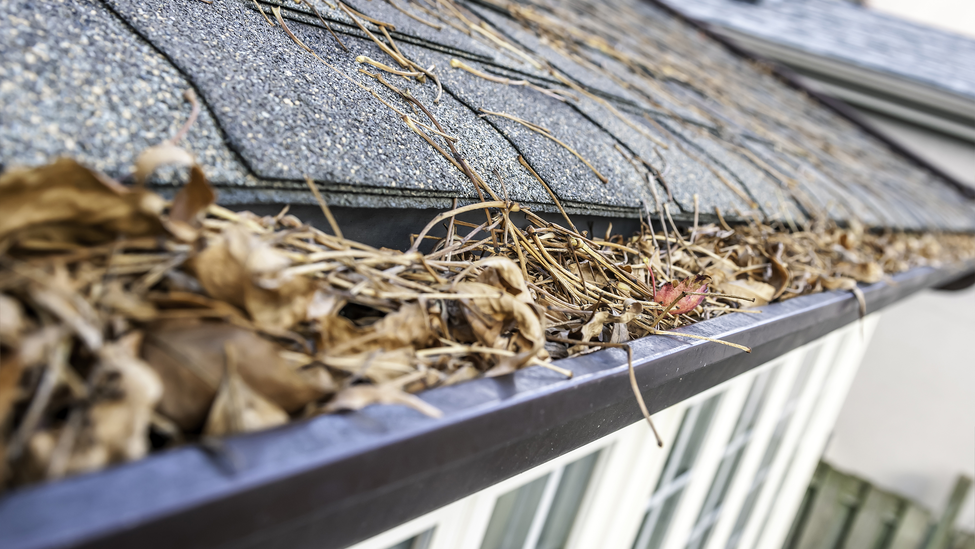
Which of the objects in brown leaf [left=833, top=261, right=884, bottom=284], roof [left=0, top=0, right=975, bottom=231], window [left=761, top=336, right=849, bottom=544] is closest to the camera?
roof [left=0, top=0, right=975, bottom=231]

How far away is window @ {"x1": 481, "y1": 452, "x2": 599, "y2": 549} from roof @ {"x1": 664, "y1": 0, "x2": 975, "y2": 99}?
207 inches

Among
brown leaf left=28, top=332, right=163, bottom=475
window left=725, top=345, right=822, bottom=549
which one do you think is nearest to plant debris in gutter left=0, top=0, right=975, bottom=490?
brown leaf left=28, top=332, right=163, bottom=475

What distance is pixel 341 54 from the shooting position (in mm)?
Result: 893

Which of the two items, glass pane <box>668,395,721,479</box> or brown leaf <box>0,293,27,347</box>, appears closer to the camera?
brown leaf <box>0,293,27,347</box>

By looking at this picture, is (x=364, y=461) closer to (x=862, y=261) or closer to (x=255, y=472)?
(x=255, y=472)

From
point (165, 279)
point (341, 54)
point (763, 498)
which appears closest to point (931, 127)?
point (763, 498)

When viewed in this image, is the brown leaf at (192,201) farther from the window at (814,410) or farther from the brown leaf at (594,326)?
the window at (814,410)

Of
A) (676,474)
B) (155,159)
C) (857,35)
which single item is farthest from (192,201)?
(857,35)

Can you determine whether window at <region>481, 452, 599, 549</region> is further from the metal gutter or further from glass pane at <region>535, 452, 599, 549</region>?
the metal gutter

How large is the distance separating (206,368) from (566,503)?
1.37 metres

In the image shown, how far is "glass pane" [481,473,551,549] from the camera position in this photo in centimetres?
137

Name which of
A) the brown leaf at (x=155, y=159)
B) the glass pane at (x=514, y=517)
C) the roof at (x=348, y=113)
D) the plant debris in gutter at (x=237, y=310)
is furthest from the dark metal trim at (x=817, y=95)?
the brown leaf at (x=155, y=159)

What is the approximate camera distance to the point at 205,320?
17.0 inches

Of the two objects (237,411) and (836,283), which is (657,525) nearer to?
(836,283)
